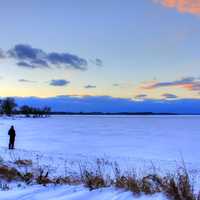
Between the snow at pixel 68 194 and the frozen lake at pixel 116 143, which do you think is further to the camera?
the frozen lake at pixel 116 143

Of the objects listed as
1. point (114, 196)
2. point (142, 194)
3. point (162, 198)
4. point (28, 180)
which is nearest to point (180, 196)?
point (162, 198)

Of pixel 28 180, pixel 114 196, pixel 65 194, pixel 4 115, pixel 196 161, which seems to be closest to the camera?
pixel 114 196

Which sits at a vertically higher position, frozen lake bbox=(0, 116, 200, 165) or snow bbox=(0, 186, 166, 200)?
snow bbox=(0, 186, 166, 200)

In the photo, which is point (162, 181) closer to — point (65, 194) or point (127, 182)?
point (127, 182)

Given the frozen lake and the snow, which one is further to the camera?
the frozen lake

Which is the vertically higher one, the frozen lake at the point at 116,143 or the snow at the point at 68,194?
the snow at the point at 68,194

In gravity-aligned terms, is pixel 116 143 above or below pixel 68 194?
below

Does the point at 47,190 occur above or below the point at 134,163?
above

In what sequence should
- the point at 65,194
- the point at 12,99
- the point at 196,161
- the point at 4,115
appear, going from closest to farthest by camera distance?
the point at 65,194 < the point at 196,161 < the point at 12,99 < the point at 4,115

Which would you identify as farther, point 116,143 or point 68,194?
point 116,143

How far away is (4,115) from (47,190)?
199108 mm

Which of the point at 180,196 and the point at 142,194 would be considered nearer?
the point at 180,196

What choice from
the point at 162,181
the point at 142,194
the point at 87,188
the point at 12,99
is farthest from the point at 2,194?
the point at 12,99

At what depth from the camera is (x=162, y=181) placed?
679cm
